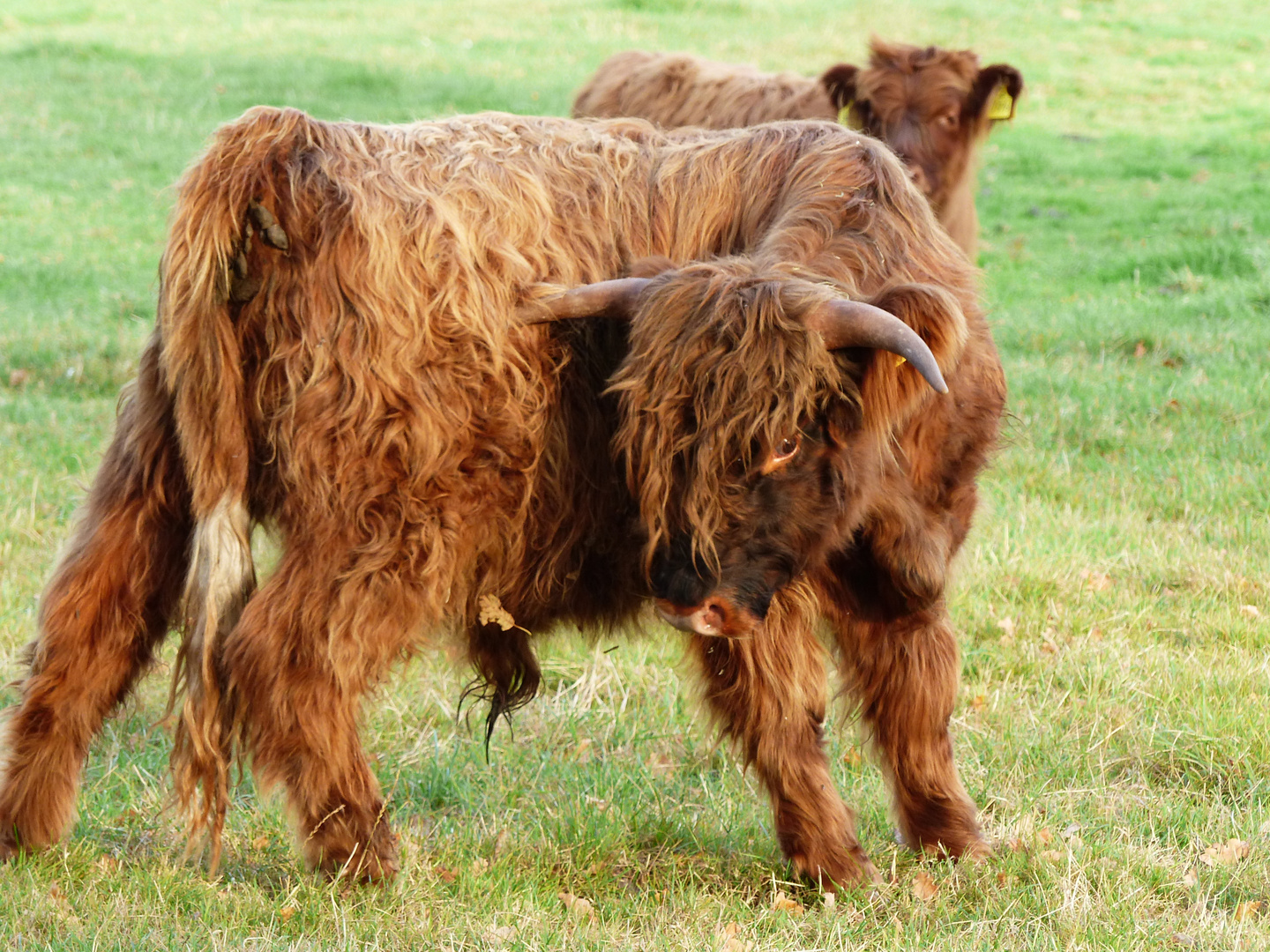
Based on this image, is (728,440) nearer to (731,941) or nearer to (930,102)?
(731,941)

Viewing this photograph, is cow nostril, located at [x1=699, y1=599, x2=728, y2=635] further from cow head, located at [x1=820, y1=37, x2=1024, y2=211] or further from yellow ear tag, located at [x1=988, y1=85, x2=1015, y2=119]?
yellow ear tag, located at [x1=988, y1=85, x2=1015, y2=119]

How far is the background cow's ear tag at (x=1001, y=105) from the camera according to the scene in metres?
8.25

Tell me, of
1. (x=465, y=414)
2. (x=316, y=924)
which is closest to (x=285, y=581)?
(x=465, y=414)

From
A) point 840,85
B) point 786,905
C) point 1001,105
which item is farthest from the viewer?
point 840,85

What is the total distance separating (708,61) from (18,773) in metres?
7.62

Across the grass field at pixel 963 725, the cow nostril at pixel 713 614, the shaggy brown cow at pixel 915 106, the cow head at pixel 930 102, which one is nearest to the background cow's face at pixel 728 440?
the cow nostril at pixel 713 614

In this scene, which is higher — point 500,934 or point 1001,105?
point 1001,105

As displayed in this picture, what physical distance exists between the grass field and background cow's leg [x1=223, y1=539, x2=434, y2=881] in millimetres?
197

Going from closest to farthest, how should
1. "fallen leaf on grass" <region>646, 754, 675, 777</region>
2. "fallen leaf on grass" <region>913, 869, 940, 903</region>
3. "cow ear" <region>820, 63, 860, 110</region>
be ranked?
1. "fallen leaf on grass" <region>913, 869, 940, 903</region>
2. "fallen leaf on grass" <region>646, 754, 675, 777</region>
3. "cow ear" <region>820, 63, 860, 110</region>

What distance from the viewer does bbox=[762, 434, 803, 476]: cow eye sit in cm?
297

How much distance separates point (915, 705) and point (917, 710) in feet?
0.04

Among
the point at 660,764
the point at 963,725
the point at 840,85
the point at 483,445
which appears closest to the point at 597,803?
the point at 660,764

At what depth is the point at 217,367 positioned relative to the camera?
9.84 feet

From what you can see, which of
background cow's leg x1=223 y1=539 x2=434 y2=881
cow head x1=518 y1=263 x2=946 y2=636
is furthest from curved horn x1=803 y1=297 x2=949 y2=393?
background cow's leg x1=223 y1=539 x2=434 y2=881
